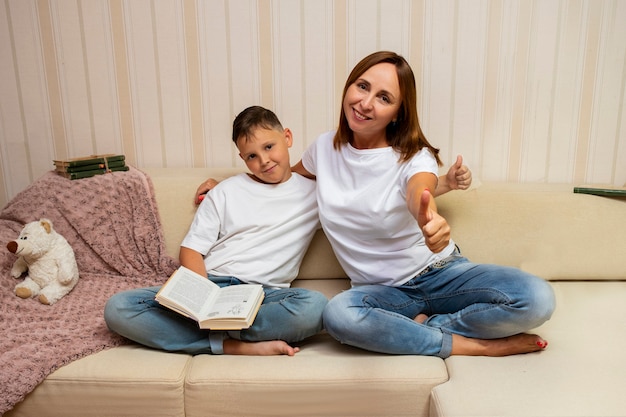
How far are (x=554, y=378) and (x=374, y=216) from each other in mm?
629

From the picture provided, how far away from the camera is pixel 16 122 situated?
2.24 metres

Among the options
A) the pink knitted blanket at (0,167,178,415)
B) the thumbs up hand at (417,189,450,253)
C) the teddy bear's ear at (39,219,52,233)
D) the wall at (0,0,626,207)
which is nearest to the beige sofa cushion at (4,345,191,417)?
the pink knitted blanket at (0,167,178,415)

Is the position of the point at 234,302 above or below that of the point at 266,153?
below

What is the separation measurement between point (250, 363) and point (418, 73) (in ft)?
4.25

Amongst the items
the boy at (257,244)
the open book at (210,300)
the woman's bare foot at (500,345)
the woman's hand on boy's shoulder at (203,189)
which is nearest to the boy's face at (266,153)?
the boy at (257,244)

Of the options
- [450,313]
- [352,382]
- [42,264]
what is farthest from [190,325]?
[450,313]

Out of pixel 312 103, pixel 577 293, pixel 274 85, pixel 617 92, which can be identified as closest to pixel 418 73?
pixel 312 103

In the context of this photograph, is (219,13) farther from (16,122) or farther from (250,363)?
(250,363)

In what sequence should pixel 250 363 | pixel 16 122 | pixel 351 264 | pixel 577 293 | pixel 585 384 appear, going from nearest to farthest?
pixel 585 384 < pixel 250 363 < pixel 351 264 < pixel 577 293 < pixel 16 122

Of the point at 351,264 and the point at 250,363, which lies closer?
the point at 250,363

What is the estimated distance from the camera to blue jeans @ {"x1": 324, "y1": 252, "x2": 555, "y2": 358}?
141 centimetres

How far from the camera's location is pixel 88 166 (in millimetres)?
1983

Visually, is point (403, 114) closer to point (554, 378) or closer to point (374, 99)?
point (374, 99)

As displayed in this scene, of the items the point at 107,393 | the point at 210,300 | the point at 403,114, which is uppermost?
the point at 403,114
